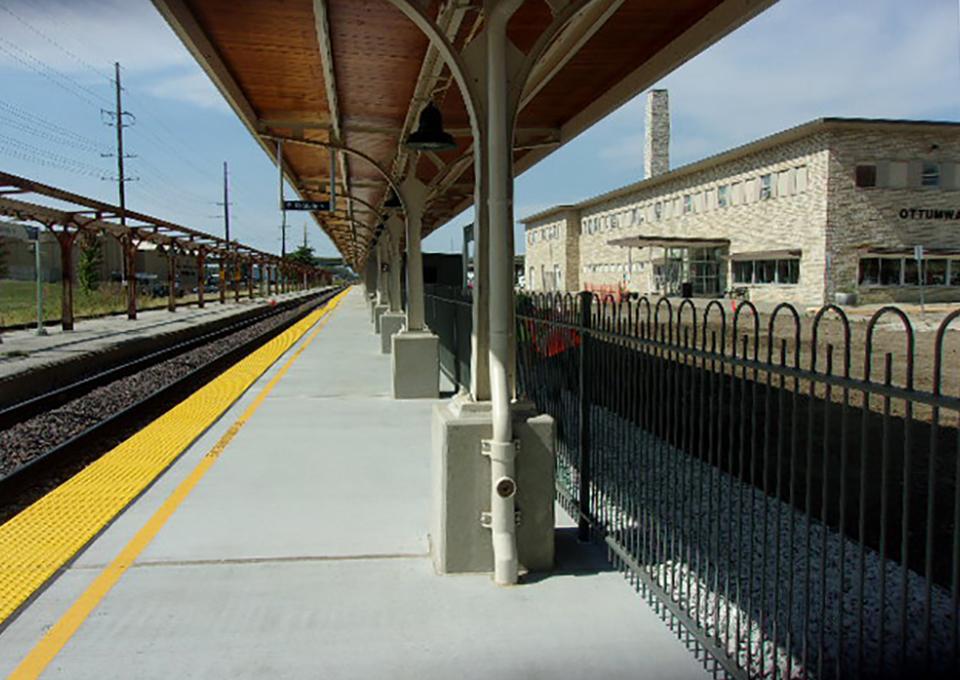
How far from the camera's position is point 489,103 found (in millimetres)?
4715

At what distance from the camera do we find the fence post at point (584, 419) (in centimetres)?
514

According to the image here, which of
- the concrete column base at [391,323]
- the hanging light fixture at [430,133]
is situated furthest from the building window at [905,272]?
the hanging light fixture at [430,133]

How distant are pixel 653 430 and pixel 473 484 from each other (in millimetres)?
1058

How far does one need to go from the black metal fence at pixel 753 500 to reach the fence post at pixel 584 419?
10mm

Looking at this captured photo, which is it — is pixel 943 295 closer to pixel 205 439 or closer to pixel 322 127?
pixel 322 127

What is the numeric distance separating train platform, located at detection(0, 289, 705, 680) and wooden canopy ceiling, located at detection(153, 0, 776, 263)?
10.7 feet

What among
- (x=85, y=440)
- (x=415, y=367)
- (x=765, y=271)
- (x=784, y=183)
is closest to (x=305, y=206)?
(x=415, y=367)

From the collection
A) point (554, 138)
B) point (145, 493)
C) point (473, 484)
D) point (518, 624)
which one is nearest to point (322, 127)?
point (554, 138)

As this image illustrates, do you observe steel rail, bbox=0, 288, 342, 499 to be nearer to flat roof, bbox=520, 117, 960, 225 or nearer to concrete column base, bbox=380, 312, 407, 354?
concrete column base, bbox=380, 312, 407, 354

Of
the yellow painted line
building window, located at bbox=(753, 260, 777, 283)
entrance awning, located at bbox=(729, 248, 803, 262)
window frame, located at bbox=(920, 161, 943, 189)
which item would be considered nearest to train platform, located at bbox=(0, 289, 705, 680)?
the yellow painted line

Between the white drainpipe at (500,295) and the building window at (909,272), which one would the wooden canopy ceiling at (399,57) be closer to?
the white drainpipe at (500,295)

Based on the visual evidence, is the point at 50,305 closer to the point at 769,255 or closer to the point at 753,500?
the point at 769,255

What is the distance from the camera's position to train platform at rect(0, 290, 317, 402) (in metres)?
14.7

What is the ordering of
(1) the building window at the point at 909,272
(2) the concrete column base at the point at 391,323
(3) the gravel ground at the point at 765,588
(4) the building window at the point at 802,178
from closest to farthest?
(3) the gravel ground at the point at 765,588, (2) the concrete column base at the point at 391,323, (1) the building window at the point at 909,272, (4) the building window at the point at 802,178
